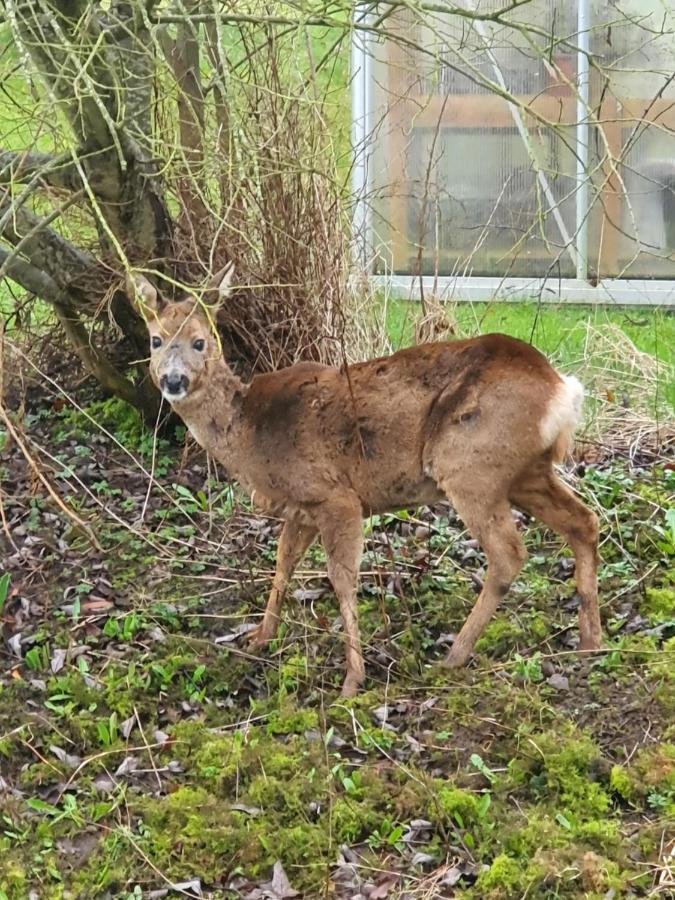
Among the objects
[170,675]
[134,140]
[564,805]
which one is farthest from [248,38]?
[564,805]

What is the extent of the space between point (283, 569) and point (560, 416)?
1.42 metres

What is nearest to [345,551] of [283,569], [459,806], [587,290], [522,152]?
[283,569]

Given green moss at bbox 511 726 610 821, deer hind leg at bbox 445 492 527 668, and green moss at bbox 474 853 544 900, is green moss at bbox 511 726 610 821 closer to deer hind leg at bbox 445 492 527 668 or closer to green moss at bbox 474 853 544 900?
green moss at bbox 474 853 544 900

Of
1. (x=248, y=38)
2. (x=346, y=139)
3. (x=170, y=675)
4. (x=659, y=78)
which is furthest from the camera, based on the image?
(x=659, y=78)

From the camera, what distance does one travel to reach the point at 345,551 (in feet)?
17.5

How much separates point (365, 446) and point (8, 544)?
81.3 inches

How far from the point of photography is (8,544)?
6.38 m

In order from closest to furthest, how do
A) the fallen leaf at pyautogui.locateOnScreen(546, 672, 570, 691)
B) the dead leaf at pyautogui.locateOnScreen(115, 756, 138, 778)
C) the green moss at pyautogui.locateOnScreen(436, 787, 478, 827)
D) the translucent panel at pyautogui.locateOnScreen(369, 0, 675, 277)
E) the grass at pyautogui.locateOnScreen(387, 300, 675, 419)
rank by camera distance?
1. the green moss at pyautogui.locateOnScreen(436, 787, 478, 827)
2. the dead leaf at pyautogui.locateOnScreen(115, 756, 138, 778)
3. the fallen leaf at pyautogui.locateOnScreen(546, 672, 570, 691)
4. the grass at pyautogui.locateOnScreen(387, 300, 675, 419)
5. the translucent panel at pyautogui.locateOnScreen(369, 0, 675, 277)

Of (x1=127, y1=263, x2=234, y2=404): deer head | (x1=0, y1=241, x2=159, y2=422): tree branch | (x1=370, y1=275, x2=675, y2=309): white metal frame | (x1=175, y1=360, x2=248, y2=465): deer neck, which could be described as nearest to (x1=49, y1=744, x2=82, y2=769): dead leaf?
(x1=175, y1=360, x2=248, y2=465): deer neck

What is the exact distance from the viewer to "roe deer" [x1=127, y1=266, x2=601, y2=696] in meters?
5.21

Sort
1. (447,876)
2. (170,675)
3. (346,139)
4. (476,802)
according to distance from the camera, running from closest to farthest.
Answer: (447,876), (476,802), (170,675), (346,139)

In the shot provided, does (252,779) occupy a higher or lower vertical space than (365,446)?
lower

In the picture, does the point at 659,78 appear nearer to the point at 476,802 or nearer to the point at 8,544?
the point at 8,544

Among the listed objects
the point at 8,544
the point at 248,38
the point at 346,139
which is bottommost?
the point at 8,544
